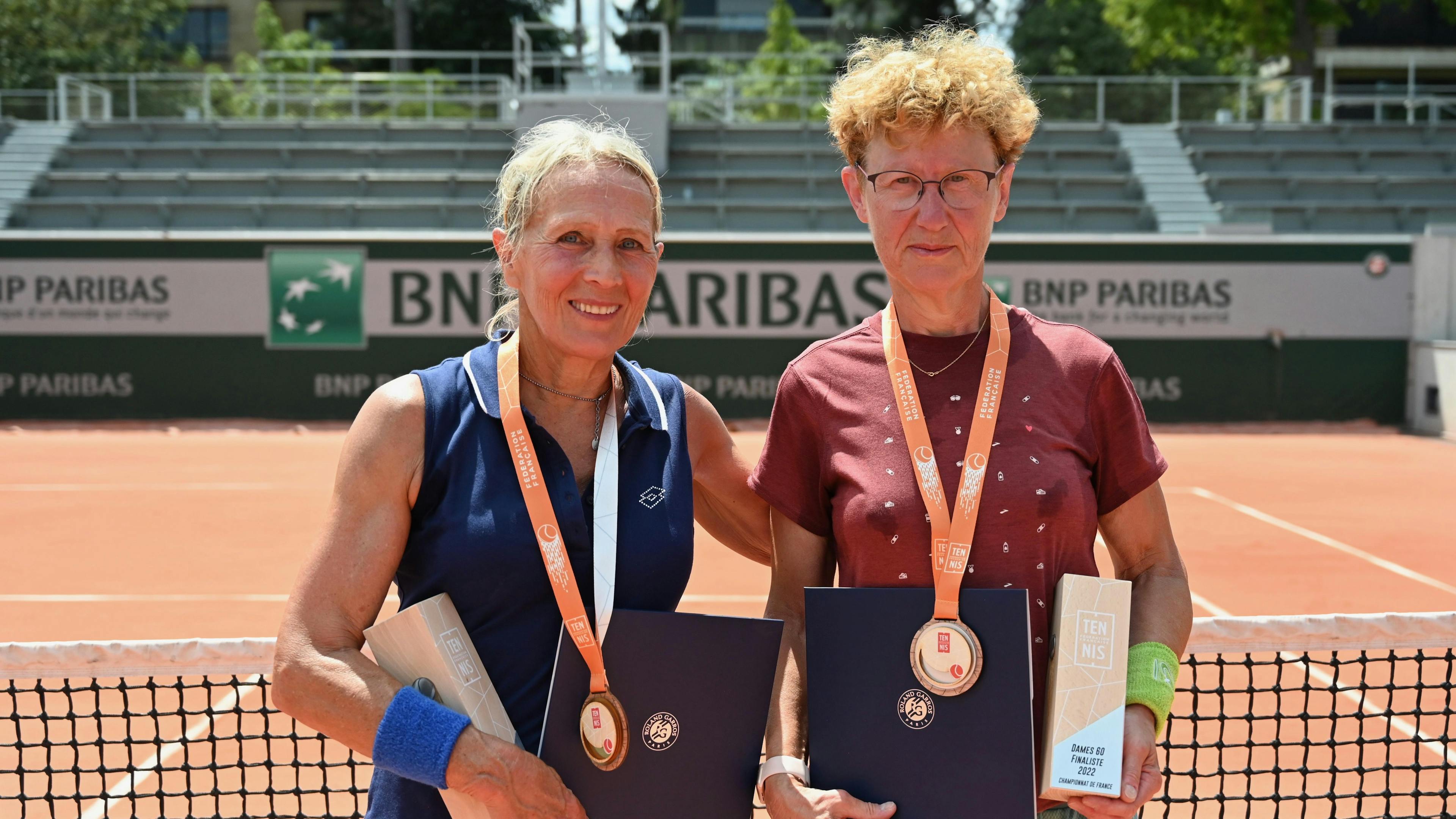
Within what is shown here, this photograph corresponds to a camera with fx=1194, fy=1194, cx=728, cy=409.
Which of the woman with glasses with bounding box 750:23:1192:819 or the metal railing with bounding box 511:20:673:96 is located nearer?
the woman with glasses with bounding box 750:23:1192:819

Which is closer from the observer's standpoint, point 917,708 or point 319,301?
point 917,708

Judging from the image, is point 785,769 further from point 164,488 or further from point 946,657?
point 164,488

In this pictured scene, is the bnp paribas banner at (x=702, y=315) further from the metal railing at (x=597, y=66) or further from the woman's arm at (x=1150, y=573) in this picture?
the woman's arm at (x=1150, y=573)

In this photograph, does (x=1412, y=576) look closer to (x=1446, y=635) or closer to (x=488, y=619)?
(x=1446, y=635)

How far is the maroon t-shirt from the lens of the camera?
195 cm

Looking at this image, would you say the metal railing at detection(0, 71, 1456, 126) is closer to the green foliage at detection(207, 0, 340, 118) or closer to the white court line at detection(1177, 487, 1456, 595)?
the green foliage at detection(207, 0, 340, 118)

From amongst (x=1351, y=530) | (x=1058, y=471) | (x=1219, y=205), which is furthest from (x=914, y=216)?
(x=1219, y=205)

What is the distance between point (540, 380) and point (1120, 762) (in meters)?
1.14

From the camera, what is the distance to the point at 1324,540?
907cm

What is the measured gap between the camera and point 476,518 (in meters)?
1.89

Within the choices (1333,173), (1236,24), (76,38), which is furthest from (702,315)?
(76,38)

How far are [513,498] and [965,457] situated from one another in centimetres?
74

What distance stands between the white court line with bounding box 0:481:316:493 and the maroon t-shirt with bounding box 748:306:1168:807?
1000cm

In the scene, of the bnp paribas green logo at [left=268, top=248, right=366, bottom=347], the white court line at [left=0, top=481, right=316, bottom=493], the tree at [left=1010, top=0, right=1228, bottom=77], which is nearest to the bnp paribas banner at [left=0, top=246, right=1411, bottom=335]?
the bnp paribas green logo at [left=268, top=248, right=366, bottom=347]
